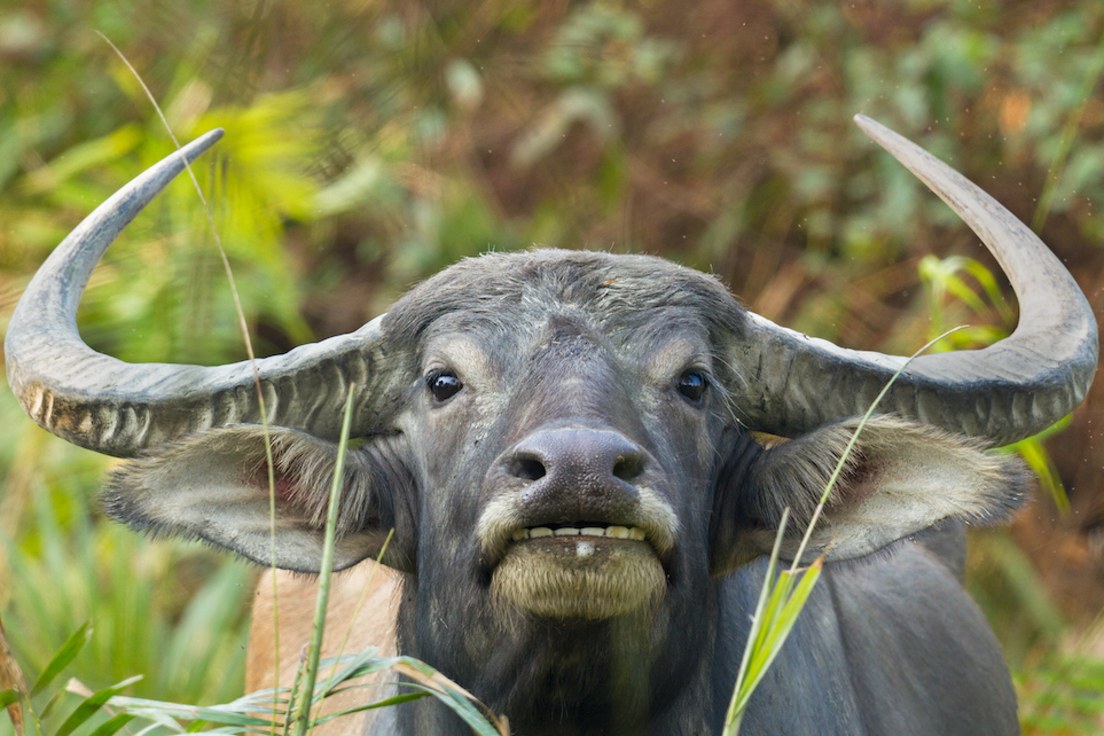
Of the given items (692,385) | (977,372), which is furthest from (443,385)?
(977,372)

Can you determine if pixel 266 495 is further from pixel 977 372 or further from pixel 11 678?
pixel 977 372

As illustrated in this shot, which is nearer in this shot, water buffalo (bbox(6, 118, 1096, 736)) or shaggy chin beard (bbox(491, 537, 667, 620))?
shaggy chin beard (bbox(491, 537, 667, 620))

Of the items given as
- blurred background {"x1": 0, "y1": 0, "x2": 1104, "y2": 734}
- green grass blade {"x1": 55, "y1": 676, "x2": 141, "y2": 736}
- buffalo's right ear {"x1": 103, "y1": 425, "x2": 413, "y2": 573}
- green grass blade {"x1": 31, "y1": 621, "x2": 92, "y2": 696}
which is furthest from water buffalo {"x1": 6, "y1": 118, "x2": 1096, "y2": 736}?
blurred background {"x1": 0, "y1": 0, "x2": 1104, "y2": 734}

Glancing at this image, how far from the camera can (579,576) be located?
318 centimetres

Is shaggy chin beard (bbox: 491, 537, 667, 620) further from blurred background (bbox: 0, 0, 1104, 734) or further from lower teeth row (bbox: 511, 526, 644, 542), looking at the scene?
blurred background (bbox: 0, 0, 1104, 734)

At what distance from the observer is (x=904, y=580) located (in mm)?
5516

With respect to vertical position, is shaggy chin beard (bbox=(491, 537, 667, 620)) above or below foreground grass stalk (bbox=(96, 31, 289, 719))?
below

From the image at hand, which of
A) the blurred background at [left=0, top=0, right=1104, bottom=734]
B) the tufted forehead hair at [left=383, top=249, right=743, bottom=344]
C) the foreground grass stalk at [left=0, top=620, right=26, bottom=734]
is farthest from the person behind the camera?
the blurred background at [left=0, top=0, right=1104, bottom=734]

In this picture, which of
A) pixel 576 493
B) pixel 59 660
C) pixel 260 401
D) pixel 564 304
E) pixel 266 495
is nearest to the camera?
pixel 576 493

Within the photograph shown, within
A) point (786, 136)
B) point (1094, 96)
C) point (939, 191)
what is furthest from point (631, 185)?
point (939, 191)

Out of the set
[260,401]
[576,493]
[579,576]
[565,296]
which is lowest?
[579,576]

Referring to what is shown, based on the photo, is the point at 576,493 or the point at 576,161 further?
the point at 576,161

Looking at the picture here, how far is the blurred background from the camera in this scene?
8.16 m

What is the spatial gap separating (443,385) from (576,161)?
265 inches
